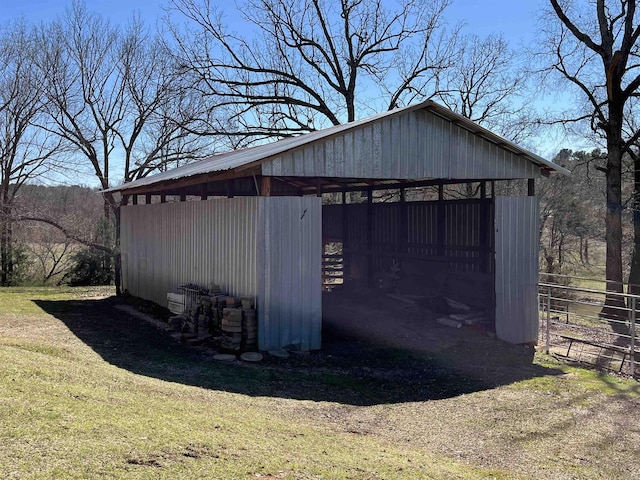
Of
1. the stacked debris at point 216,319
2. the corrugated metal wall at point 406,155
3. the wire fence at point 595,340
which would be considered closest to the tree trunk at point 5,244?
the stacked debris at point 216,319

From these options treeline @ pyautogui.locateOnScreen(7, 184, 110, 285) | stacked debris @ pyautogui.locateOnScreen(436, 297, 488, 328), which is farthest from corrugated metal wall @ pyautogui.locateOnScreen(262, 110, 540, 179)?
treeline @ pyautogui.locateOnScreen(7, 184, 110, 285)

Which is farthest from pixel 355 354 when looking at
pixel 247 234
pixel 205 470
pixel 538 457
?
pixel 205 470

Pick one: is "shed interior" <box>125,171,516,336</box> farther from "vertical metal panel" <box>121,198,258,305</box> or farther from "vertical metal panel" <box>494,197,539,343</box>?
"vertical metal panel" <box>121,198,258,305</box>

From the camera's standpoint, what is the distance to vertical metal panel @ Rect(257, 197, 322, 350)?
363 inches

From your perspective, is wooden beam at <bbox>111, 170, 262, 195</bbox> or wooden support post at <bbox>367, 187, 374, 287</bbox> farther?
wooden support post at <bbox>367, 187, 374, 287</bbox>

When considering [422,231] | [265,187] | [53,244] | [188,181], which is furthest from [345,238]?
[53,244]

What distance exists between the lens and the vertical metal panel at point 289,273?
30.2 feet

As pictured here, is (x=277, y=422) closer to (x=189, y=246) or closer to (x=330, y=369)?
(x=330, y=369)

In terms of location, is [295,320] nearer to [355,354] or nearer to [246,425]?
[355,354]

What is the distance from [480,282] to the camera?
11844 mm

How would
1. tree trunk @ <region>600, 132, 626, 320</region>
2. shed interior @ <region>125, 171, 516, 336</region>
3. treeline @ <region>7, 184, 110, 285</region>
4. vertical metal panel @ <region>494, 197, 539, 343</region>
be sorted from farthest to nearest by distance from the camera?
treeline @ <region>7, 184, 110, 285</region>
tree trunk @ <region>600, 132, 626, 320</region>
shed interior @ <region>125, 171, 516, 336</region>
vertical metal panel @ <region>494, 197, 539, 343</region>

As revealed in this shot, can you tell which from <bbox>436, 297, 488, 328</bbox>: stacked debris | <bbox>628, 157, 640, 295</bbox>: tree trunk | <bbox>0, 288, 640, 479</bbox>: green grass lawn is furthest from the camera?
<bbox>628, 157, 640, 295</bbox>: tree trunk

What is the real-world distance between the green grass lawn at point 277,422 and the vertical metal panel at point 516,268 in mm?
1001

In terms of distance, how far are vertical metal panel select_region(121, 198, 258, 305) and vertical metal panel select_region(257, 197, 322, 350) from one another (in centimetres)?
26
